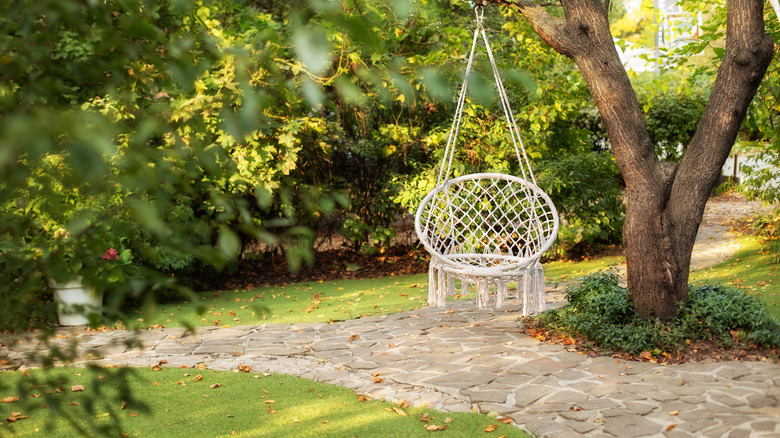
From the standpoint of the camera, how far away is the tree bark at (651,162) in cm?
400

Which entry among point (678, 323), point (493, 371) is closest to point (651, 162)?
point (678, 323)

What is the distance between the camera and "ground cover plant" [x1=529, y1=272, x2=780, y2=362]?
390 centimetres

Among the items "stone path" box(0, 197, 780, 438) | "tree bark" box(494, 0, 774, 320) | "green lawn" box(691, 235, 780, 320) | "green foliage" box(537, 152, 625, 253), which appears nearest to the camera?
"stone path" box(0, 197, 780, 438)

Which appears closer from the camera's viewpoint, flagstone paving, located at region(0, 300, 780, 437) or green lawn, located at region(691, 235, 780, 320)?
flagstone paving, located at region(0, 300, 780, 437)

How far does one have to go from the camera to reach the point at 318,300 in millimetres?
6391

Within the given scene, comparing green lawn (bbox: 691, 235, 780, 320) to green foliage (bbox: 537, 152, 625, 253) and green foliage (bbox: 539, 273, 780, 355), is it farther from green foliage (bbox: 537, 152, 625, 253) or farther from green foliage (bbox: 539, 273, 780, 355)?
green foliage (bbox: 537, 152, 625, 253)

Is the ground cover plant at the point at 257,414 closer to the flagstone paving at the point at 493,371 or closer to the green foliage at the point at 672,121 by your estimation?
the flagstone paving at the point at 493,371

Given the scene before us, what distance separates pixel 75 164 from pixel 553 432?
2640 mm

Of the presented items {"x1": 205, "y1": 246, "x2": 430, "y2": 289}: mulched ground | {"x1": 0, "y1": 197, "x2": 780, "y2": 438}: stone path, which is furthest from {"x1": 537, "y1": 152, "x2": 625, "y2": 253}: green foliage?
{"x1": 0, "y1": 197, "x2": 780, "y2": 438}: stone path

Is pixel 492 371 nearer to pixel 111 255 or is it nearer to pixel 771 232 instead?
pixel 111 255

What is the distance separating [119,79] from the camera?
1.19 m

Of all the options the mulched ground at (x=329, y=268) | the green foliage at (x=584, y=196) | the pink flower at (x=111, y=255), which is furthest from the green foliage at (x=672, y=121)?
the pink flower at (x=111, y=255)

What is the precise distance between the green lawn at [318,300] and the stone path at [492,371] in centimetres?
33

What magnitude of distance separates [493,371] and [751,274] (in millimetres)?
3546
